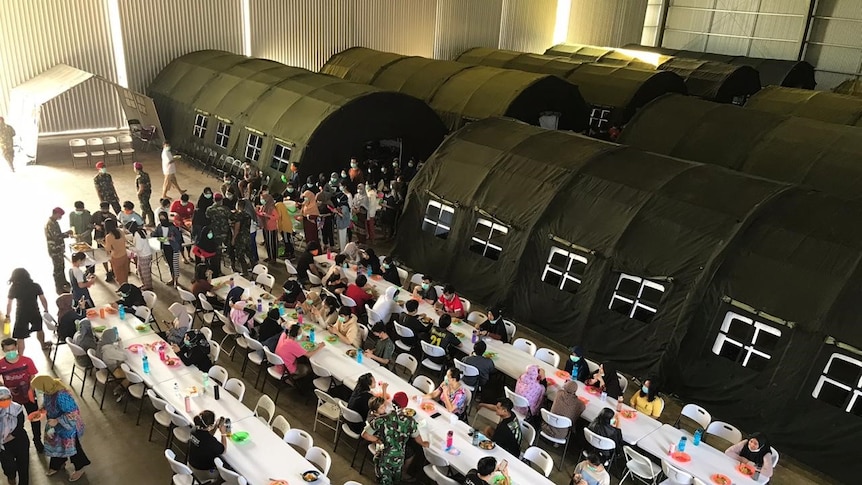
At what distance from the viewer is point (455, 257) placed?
12562 mm

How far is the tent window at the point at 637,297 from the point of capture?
9867mm

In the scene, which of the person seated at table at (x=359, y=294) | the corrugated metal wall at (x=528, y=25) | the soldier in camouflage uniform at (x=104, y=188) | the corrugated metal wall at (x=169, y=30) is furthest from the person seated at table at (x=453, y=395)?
the corrugated metal wall at (x=528, y=25)

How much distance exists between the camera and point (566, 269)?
1095 cm

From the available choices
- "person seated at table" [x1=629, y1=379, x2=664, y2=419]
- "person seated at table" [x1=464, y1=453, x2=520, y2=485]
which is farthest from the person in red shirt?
"person seated at table" [x1=629, y1=379, x2=664, y2=419]

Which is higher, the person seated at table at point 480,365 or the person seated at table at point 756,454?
the person seated at table at point 756,454

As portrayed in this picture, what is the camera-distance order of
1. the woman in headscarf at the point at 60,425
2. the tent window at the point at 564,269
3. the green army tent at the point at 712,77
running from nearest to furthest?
the woman in headscarf at the point at 60,425, the tent window at the point at 564,269, the green army tent at the point at 712,77

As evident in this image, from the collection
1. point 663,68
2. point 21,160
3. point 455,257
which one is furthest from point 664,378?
point 663,68

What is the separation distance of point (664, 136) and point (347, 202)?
29.5 ft

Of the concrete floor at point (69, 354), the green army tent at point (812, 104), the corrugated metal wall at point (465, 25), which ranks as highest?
the corrugated metal wall at point (465, 25)

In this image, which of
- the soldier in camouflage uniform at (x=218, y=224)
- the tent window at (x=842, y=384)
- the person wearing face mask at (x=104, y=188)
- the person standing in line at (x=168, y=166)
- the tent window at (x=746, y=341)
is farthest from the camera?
the person standing in line at (x=168, y=166)

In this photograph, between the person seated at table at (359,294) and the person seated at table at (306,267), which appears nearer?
the person seated at table at (359,294)

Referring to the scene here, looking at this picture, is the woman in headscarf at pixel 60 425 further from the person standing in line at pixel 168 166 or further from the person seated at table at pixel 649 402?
the person standing in line at pixel 168 166

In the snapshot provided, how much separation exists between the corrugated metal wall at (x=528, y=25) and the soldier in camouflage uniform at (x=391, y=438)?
2655 centimetres

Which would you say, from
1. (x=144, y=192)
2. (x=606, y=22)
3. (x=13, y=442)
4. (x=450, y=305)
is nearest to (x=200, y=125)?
(x=144, y=192)
